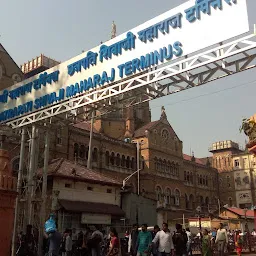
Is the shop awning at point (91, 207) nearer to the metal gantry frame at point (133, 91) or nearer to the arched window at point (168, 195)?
the metal gantry frame at point (133, 91)

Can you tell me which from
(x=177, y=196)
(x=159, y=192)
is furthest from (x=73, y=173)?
(x=177, y=196)

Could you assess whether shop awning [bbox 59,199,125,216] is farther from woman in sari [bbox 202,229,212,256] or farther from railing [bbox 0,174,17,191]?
railing [bbox 0,174,17,191]

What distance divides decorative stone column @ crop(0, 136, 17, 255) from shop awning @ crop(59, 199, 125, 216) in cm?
1134

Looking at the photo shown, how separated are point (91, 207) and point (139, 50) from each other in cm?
1170

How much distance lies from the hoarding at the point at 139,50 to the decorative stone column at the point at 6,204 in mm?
5707

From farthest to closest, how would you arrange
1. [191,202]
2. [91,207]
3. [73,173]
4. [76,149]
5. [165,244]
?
1. [191,202]
2. [76,149]
3. [73,173]
4. [91,207]
5. [165,244]

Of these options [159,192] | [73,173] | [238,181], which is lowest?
[73,173]

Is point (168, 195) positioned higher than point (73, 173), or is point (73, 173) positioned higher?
point (168, 195)

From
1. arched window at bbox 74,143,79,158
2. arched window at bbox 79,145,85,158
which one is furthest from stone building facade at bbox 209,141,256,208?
arched window at bbox 74,143,79,158

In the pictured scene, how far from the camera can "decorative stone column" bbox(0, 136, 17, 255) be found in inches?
336

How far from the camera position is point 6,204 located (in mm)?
8828

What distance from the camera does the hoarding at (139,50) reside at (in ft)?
36.1

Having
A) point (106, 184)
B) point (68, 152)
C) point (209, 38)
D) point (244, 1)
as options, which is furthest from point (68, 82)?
point (68, 152)

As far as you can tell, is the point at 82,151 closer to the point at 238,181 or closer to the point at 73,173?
the point at 73,173
